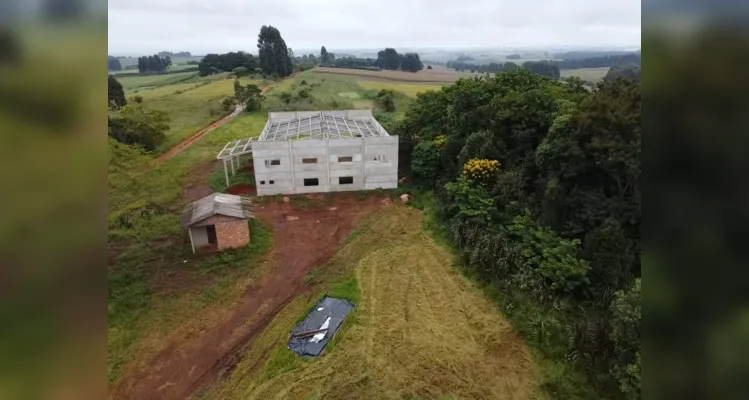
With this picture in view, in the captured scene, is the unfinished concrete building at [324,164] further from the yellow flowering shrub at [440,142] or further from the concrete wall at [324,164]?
the yellow flowering shrub at [440,142]

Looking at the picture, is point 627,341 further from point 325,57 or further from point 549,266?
point 325,57

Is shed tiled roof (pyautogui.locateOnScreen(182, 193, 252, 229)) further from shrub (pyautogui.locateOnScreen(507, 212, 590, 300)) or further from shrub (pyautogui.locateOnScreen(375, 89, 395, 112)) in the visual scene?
shrub (pyautogui.locateOnScreen(375, 89, 395, 112))

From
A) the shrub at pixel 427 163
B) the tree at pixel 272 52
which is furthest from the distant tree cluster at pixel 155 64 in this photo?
the shrub at pixel 427 163

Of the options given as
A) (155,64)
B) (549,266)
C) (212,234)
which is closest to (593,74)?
(549,266)

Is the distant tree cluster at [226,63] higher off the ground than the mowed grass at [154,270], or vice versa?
the distant tree cluster at [226,63]
